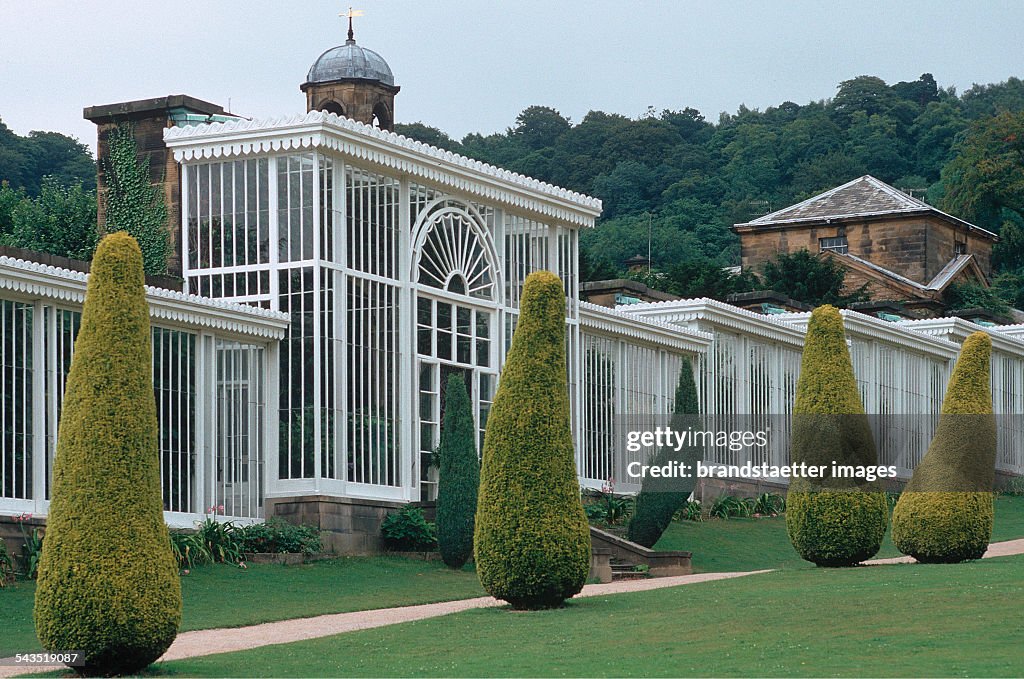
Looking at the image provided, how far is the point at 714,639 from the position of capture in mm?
15727

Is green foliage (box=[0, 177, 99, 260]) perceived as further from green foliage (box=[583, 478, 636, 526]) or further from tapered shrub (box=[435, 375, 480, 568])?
tapered shrub (box=[435, 375, 480, 568])

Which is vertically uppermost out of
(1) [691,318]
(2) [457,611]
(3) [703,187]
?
(3) [703,187]

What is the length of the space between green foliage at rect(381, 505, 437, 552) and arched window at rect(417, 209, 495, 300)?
393 cm

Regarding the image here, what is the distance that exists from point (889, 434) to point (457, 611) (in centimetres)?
2326

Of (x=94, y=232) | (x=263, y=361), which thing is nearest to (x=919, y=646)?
(x=263, y=361)

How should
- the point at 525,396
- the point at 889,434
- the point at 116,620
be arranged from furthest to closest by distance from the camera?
the point at 889,434
the point at 525,396
the point at 116,620

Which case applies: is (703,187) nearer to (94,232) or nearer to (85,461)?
(94,232)

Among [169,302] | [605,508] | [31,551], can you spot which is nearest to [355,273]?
[169,302]

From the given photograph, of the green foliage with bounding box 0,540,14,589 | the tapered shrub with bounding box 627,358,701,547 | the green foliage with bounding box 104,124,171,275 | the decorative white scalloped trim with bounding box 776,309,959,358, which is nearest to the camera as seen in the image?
the green foliage with bounding box 0,540,14,589

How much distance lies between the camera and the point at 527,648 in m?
15.6

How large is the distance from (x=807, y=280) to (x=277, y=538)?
34.9 meters

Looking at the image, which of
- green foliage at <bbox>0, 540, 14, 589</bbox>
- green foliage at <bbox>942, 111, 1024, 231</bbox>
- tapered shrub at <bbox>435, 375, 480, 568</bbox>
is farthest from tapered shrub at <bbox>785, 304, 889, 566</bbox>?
green foliage at <bbox>942, 111, 1024, 231</bbox>

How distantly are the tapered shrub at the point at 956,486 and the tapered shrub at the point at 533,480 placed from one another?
20.0 feet

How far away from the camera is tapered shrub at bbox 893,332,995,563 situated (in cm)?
2270
